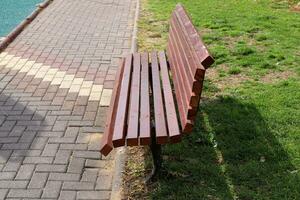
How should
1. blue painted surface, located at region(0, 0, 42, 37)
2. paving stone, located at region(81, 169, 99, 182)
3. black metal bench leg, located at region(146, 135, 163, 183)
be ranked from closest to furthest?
black metal bench leg, located at region(146, 135, 163, 183) < paving stone, located at region(81, 169, 99, 182) < blue painted surface, located at region(0, 0, 42, 37)

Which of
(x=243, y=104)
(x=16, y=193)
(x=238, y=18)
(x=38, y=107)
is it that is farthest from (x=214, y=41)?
(x=16, y=193)

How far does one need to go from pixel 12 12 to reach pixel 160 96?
33.0ft

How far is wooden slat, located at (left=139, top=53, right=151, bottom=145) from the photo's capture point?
12.0ft

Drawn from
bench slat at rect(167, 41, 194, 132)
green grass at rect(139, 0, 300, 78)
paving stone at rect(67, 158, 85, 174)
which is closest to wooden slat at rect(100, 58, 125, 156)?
paving stone at rect(67, 158, 85, 174)

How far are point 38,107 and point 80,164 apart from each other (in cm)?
149

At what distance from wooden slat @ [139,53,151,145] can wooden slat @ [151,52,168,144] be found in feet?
0.20

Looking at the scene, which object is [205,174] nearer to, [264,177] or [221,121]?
[264,177]

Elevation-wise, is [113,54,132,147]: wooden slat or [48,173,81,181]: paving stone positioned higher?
[113,54,132,147]: wooden slat

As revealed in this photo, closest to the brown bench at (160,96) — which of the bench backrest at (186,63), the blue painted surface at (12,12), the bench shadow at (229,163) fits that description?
the bench backrest at (186,63)

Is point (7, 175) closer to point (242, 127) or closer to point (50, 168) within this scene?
point (50, 168)

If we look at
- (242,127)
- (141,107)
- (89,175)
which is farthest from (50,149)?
(242,127)

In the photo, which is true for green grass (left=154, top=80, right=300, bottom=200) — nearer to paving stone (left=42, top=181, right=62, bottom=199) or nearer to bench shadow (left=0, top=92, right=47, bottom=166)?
paving stone (left=42, top=181, right=62, bottom=199)

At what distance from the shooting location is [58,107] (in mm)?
5656

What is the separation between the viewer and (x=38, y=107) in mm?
5652
